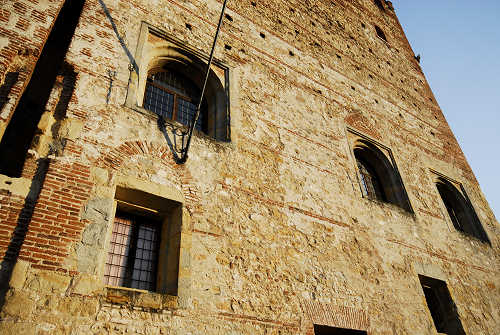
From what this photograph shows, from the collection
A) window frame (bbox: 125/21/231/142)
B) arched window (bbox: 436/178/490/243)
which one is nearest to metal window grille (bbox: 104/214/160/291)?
window frame (bbox: 125/21/231/142)

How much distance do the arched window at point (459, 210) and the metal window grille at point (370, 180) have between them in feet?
7.99

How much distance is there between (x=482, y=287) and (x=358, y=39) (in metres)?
7.59

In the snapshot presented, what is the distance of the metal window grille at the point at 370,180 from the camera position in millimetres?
7558

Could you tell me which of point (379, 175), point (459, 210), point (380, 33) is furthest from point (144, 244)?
point (380, 33)

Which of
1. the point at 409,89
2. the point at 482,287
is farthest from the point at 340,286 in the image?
the point at 409,89

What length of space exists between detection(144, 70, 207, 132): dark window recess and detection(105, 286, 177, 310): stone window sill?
2.70 metres

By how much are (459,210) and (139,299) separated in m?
9.14

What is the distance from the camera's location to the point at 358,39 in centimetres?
1059

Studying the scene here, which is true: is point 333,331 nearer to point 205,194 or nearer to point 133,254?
point 205,194

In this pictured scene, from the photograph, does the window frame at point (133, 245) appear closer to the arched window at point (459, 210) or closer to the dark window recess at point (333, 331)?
the dark window recess at point (333, 331)

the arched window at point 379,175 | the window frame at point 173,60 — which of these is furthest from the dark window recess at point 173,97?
the arched window at point 379,175

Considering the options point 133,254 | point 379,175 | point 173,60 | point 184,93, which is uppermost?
point 173,60

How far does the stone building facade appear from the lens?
3281mm

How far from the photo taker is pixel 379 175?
808cm
